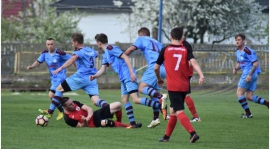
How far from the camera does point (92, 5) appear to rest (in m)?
52.1

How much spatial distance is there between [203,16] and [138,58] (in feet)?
27.7

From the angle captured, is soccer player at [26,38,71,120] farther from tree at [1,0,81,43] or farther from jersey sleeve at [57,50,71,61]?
tree at [1,0,81,43]

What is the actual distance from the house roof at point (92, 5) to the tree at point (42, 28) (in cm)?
252

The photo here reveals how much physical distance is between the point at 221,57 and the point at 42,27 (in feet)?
47.2

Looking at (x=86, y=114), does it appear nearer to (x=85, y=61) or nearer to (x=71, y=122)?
(x=71, y=122)

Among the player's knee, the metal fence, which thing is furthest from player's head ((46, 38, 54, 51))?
the metal fence

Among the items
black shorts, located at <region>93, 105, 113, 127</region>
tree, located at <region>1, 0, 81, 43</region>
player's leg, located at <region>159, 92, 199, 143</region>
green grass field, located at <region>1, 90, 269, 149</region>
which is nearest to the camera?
green grass field, located at <region>1, 90, 269, 149</region>

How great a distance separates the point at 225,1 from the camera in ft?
144

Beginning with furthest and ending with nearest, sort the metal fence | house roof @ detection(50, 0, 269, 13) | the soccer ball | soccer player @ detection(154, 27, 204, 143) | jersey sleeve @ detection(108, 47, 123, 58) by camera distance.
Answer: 1. house roof @ detection(50, 0, 269, 13)
2. the metal fence
3. the soccer ball
4. jersey sleeve @ detection(108, 47, 123, 58)
5. soccer player @ detection(154, 27, 204, 143)

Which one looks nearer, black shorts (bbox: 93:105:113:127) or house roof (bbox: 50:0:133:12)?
black shorts (bbox: 93:105:113:127)

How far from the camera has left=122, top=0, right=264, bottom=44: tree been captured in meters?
43.8

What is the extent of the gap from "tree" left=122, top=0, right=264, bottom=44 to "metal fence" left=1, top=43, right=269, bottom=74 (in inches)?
199

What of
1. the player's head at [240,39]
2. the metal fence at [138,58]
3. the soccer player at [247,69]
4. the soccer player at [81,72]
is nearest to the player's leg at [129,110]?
the soccer player at [81,72]

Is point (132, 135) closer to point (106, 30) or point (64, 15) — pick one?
point (64, 15)
